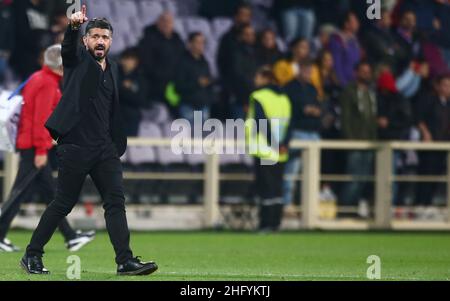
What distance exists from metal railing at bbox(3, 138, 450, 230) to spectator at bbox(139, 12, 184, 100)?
1.27m

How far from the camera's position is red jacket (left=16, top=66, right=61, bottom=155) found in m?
14.3

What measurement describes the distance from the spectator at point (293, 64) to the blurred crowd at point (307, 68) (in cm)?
2

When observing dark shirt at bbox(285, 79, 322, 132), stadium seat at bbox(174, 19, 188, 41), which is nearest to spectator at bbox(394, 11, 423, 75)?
dark shirt at bbox(285, 79, 322, 132)

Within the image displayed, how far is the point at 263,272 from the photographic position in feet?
39.3

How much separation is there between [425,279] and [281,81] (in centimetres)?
984

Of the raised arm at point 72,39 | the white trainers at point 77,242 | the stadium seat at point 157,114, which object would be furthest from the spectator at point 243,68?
the raised arm at point 72,39

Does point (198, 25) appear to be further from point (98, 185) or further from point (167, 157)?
point (98, 185)

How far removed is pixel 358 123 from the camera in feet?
69.7

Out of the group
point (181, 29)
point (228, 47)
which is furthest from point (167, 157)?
point (181, 29)

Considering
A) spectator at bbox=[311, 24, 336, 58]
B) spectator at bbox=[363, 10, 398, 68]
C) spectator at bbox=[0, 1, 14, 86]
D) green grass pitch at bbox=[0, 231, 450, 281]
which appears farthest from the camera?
spectator at bbox=[363, 10, 398, 68]

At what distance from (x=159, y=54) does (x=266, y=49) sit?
1.81 metres

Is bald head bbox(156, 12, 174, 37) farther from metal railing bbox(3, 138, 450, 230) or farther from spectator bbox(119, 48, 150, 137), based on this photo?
metal railing bbox(3, 138, 450, 230)

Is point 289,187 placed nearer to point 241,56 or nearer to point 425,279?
point 241,56
